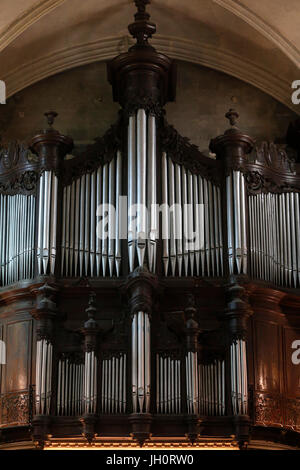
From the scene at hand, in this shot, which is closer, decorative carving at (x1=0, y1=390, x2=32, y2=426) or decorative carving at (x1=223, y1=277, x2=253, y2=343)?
decorative carving at (x1=0, y1=390, x2=32, y2=426)

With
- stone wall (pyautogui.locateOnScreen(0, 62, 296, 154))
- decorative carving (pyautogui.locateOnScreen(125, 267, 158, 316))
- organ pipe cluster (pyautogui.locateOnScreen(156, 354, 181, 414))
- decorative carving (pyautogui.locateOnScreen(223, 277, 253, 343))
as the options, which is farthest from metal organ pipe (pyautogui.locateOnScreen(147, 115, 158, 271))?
stone wall (pyautogui.locateOnScreen(0, 62, 296, 154))

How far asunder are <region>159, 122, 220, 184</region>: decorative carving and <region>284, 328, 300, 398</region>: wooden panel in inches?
124

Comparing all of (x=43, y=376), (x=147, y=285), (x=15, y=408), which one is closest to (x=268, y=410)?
(x=147, y=285)

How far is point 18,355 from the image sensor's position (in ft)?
62.1

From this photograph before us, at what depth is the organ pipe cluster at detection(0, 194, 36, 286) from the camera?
1953 cm

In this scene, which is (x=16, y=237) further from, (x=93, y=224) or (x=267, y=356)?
(x=267, y=356)

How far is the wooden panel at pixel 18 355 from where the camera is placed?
18734 mm

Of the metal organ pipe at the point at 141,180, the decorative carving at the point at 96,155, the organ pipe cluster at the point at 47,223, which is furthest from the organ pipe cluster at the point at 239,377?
the decorative carving at the point at 96,155

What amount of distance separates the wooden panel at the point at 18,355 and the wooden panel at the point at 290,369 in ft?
15.0

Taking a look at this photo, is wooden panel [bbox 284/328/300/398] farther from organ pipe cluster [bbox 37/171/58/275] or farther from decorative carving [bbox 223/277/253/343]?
organ pipe cluster [bbox 37/171/58/275]

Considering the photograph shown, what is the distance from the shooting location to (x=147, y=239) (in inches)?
757

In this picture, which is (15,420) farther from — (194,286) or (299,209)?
(299,209)

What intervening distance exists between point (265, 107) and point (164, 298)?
5.85 m

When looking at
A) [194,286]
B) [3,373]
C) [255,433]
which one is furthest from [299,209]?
[3,373]
